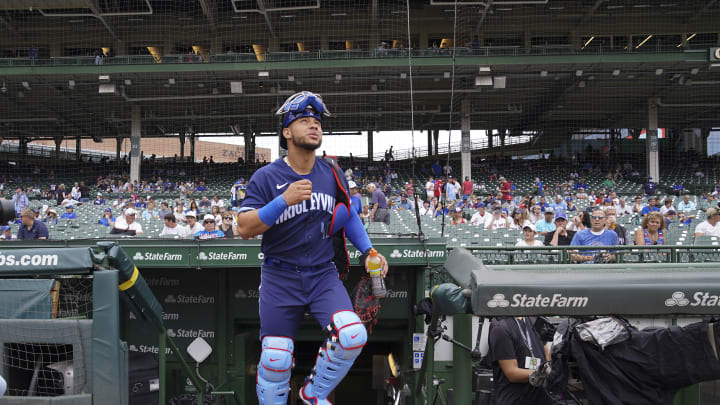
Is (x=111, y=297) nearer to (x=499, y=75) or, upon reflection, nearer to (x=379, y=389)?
(x=379, y=389)

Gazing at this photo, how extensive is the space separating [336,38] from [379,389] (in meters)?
19.8

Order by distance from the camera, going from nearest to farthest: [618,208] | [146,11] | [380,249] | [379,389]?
[380,249] → [379,389] → [618,208] → [146,11]

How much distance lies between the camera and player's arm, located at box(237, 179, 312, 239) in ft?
8.47

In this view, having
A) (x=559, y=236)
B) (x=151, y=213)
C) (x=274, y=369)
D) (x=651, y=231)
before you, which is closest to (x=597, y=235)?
(x=559, y=236)

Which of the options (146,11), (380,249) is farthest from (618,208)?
(146,11)

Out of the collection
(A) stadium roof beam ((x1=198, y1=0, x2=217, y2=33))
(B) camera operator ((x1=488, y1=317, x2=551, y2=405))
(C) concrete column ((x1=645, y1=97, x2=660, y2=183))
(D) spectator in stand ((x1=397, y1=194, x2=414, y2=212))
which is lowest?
(B) camera operator ((x1=488, y1=317, x2=551, y2=405))

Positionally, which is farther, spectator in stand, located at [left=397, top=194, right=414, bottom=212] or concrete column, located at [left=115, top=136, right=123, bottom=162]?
concrete column, located at [left=115, top=136, right=123, bottom=162]

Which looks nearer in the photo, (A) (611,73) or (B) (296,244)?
(B) (296,244)

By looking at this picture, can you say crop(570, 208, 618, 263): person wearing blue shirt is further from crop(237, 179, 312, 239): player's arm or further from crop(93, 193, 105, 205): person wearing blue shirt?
crop(93, 193, 105, 205): person wearing blue shirt

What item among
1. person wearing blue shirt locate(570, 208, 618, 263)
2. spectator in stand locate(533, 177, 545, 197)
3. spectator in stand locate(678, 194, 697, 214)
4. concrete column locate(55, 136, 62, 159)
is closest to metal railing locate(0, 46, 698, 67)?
spectator in stand locate(533, 177, 545, 197)

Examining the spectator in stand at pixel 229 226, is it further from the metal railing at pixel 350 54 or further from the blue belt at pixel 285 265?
the metal railing at pixel 350 54

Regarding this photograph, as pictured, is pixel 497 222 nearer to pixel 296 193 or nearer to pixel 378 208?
pixel 378 208

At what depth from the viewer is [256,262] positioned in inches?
213

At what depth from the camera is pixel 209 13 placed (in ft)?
75.5
